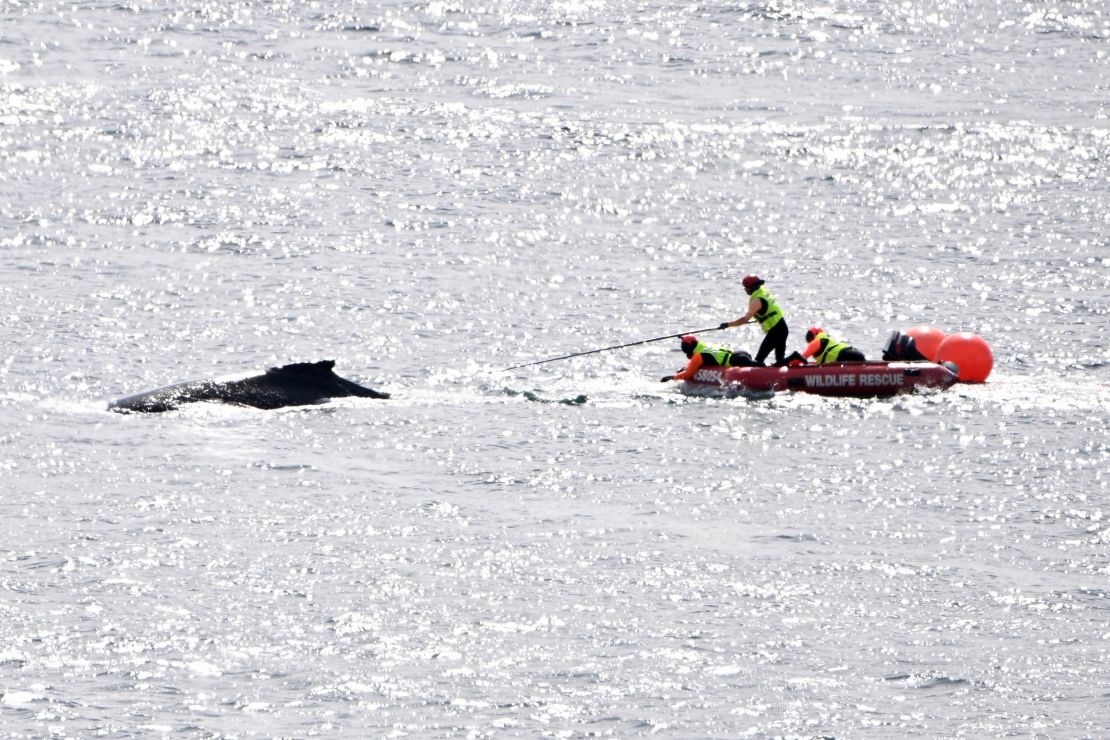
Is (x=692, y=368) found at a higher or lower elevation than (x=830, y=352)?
lower

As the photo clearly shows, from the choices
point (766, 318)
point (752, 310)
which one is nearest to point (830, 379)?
point (766, 318)

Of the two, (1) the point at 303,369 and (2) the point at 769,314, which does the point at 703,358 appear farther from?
(1) the point at 303,369

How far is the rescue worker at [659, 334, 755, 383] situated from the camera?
27375 millimetres

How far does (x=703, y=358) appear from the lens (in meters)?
27.4

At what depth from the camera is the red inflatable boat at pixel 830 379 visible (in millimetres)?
26672

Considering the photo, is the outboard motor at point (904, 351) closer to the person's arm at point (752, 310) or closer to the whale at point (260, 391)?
the person's arm at point (752, 310)

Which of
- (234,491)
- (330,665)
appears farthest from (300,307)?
(330,665)

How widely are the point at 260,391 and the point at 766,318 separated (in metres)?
7.97

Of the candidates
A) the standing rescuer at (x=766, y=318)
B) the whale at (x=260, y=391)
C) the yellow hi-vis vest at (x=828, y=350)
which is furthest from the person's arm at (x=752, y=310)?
the whale at (x=260, y=391)

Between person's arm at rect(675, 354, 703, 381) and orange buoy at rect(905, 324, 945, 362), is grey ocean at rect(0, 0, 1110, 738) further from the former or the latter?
orange buoy at rect(905, 324, 945, 362)

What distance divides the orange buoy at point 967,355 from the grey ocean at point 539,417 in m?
0.68

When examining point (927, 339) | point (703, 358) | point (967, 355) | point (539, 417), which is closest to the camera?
point (539, 417)

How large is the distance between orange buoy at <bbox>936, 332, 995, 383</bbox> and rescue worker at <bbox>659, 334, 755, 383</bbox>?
9.34 feet

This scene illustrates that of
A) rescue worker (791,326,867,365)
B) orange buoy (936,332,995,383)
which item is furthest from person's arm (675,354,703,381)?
orange buoy (936,332,995,383)
